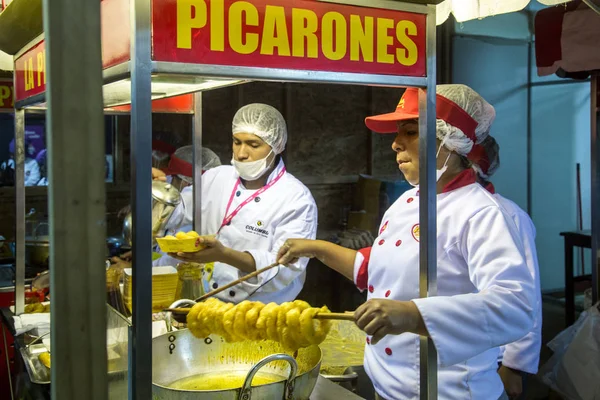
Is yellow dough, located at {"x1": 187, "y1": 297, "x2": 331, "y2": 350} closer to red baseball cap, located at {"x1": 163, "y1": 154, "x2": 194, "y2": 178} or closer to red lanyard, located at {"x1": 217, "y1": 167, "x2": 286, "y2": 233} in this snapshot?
red lanyard, located at {"x1": 217, "y1": 167, "x2": 286, "y2": 233}

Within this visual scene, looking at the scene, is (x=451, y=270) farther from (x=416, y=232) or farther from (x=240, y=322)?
(x=240, y=322)

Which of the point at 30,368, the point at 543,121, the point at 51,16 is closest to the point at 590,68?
the point at 30,368

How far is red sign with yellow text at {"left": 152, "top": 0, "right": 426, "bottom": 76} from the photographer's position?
1.41 metres

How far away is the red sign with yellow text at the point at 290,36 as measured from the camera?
1.41 m

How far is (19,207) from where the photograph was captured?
3262mm

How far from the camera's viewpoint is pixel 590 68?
391 cm

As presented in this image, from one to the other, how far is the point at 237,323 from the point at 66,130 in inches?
36.5

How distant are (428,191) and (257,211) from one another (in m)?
1.83

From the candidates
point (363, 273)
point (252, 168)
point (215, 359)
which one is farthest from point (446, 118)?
point (252, 168)

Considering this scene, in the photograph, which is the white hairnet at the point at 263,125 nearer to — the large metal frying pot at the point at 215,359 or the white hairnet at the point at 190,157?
the white hairnet at the point at 190,157

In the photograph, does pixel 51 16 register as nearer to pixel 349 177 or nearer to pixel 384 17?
pixel 384 17

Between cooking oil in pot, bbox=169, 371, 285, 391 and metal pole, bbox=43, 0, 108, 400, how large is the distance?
93 centimetres

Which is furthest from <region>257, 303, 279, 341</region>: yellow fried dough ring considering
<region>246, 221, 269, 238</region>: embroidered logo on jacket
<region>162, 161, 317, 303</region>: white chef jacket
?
<region>246, 221, 269, 238</region>: embroidered logo on jacket

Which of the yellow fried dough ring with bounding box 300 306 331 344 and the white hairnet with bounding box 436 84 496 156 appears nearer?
the yellow fried dough ring with bounding box 300 306 331 344
